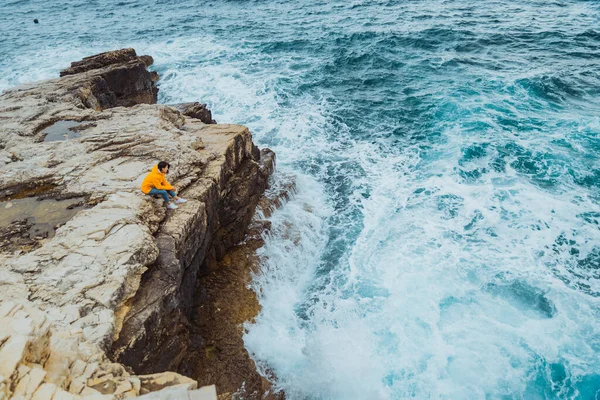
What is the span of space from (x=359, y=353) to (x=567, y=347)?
5.50 m

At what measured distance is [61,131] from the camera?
14.2 metres

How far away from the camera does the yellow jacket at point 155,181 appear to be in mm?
10109

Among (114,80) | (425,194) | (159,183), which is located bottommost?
(425,194)

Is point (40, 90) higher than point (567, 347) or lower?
higher

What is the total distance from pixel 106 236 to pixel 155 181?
1922mm

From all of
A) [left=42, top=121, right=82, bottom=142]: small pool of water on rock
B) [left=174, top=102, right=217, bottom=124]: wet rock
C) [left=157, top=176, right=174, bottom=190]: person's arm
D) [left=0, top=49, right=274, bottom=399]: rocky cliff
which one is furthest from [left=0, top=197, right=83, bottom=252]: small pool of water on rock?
[left=174, top=102, right=217, bottom=124]: wet rock

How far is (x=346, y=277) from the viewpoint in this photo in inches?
514

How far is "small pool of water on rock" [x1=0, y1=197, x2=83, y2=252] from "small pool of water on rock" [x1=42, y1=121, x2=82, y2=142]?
3.92 metres

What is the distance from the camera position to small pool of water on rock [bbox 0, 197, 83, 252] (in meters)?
9.09

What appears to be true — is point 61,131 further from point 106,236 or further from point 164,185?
point 106,236

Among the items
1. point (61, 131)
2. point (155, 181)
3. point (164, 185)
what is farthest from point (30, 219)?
point (61, 131)

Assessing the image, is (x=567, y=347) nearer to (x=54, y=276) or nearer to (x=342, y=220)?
(x=342, y=220)

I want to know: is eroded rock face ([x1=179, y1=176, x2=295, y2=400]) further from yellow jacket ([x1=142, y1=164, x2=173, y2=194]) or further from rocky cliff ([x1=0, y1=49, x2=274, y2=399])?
yellow jacket ([x1=142, y1=164, x2=173, y2=194])

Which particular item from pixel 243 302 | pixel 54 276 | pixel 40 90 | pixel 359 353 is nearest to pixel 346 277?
pixel 359 353
